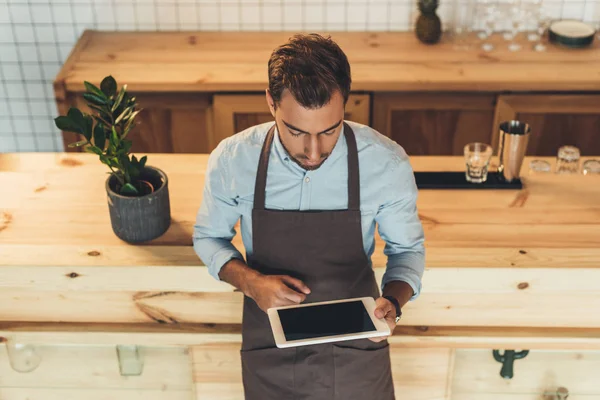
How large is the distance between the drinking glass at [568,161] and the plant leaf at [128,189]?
1.30m

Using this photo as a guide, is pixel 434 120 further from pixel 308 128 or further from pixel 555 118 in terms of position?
pixel 308 128

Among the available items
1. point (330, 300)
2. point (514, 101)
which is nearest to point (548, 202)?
point (330, 300)

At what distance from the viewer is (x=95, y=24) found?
3854mm

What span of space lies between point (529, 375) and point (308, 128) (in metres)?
1.24

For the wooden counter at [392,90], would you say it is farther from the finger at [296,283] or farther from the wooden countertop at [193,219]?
the finger at [296,283]

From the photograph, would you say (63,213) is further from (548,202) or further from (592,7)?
(592,7)

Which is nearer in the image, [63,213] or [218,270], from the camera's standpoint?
[218,270]

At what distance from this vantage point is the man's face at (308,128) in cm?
165

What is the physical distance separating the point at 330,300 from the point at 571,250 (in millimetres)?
662

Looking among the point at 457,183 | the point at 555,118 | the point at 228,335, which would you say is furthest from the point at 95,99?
the point at 555,118

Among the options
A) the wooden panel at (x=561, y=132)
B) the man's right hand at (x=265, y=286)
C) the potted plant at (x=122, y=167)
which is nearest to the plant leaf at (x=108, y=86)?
the potted plant at (x=122, y=167)

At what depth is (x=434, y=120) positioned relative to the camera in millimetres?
3504

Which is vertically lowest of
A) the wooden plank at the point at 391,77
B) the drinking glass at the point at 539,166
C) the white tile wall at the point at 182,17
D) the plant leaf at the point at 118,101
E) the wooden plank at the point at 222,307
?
the wooden plank at the point at 222,307

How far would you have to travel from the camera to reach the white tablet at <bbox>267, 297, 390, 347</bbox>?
174 cm
